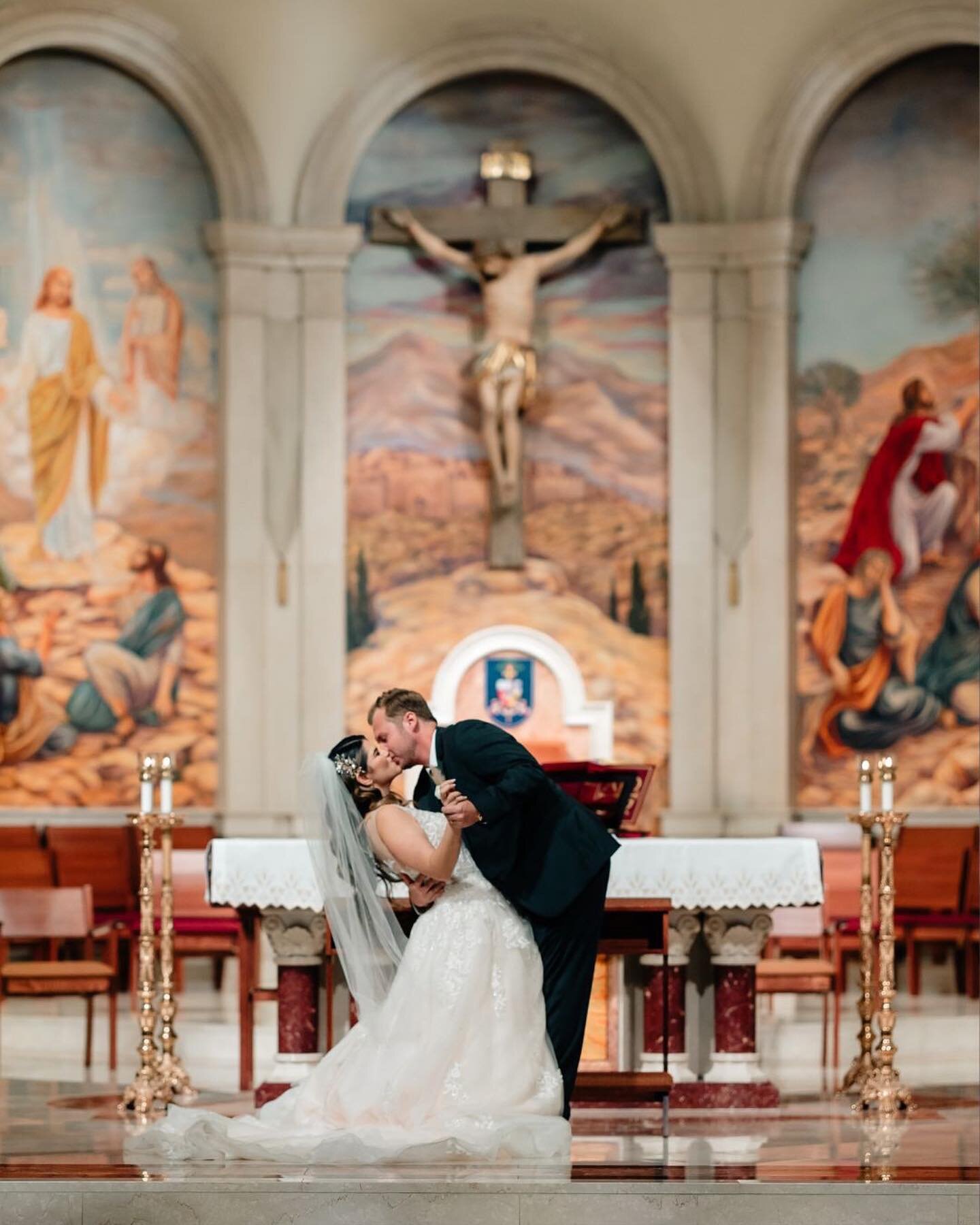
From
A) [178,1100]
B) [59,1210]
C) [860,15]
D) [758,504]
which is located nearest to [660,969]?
[178,1100]

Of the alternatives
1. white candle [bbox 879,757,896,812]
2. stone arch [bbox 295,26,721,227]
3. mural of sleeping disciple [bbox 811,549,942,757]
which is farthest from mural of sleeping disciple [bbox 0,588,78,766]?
white candle [bbox 879,757,896,812]

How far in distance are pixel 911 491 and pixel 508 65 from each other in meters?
3.42

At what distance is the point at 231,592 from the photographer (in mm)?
12648

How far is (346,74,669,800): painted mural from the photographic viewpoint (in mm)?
12828

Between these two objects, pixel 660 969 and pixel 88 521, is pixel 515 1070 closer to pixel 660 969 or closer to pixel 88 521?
pixel 660 969

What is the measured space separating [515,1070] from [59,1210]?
136 centimetres

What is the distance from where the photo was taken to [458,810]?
19.8ft

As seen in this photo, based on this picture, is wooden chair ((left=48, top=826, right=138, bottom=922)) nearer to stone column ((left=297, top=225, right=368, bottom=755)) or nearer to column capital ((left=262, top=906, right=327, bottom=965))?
stone column ((left=297, top=225, right=368, bottom=755))

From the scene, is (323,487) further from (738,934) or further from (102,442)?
(738,934)

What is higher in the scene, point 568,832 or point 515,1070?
point 568,832

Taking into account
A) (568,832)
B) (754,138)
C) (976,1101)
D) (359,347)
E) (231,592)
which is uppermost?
(754,138)

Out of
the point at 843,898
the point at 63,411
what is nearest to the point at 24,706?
the point at 63,411

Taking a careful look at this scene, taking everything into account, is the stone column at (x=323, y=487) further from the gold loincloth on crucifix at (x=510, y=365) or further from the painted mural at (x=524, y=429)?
the gold loincloth on crucifix at (x=510, y=365)

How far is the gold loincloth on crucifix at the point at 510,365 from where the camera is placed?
1256cm
